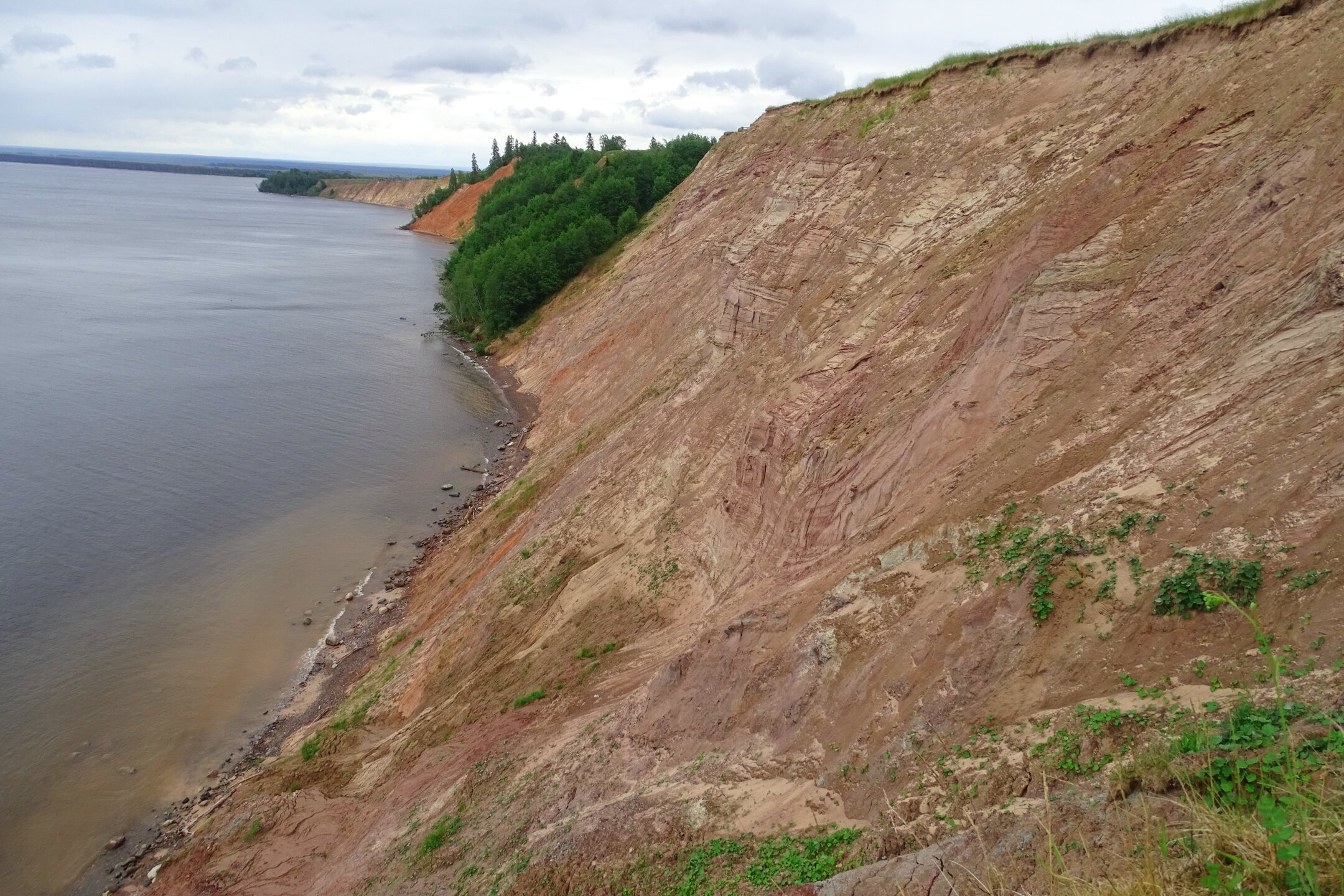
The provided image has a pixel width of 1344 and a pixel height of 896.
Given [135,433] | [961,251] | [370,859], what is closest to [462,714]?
[370,859]

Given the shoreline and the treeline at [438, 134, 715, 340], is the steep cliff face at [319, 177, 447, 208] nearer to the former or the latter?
the treeline at [438, 134, 715, 340]

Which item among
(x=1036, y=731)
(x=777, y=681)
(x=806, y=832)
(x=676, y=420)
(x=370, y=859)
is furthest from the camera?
(x=676, y=420)

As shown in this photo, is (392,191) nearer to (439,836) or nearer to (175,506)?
(175,506)

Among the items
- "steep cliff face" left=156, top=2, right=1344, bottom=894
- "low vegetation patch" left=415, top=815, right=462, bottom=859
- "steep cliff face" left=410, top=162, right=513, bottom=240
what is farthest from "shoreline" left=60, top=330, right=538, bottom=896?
"steep cliff face" left=410, top=162, right=513, bottom=240

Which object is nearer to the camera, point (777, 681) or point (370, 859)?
point (777, 681)

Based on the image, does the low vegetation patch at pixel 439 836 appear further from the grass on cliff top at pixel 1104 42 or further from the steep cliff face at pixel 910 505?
the grass on cliff top at pixel 1104 42

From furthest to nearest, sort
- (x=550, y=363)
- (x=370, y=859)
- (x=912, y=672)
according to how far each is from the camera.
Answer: (x=550, y=363) → (x=370, y=859) → (x=912, y=672)

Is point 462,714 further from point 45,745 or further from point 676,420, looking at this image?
point 45,745

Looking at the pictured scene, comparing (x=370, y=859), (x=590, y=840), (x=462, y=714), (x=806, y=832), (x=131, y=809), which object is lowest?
(x=131, y=809)
